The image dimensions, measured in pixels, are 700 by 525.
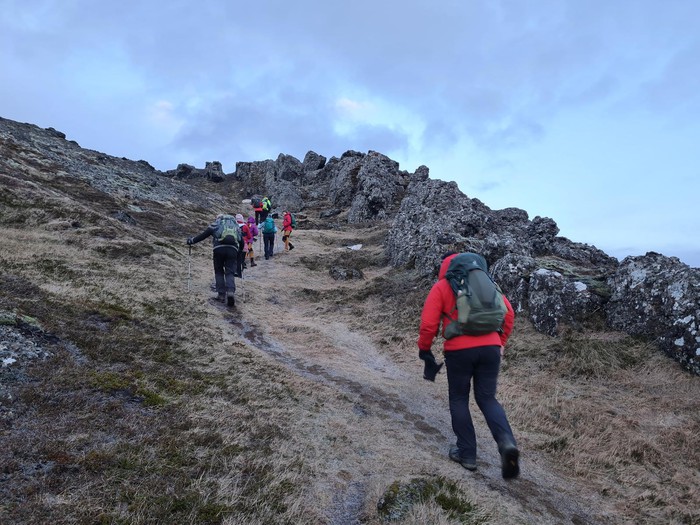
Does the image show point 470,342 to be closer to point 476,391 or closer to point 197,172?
point 476,391

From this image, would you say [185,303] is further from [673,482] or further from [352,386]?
[673,482]

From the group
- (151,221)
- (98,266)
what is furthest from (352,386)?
(151,221)

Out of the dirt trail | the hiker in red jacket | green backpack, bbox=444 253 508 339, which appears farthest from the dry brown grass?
green backpack, bbox=444 253 508 339

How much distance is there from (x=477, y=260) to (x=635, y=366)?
236 inches

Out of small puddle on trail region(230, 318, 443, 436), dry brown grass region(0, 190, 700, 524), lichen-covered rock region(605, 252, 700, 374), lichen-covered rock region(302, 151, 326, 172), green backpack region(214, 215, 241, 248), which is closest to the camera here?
dry brown grass region(0, 190, 700, 524)

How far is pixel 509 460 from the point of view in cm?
564

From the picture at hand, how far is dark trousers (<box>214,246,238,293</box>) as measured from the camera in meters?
14.9

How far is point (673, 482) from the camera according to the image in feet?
19.6

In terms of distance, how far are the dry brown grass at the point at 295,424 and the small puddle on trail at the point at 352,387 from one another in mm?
68

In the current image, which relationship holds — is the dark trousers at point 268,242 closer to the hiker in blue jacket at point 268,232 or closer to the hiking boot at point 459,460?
the hiker in blue jacket at point 268,232

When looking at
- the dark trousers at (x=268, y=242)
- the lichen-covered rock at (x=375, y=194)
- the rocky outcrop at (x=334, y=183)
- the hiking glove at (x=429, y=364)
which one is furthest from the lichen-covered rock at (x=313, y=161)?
the hiking glove at (x=429, y=364)

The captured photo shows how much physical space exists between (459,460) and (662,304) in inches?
283

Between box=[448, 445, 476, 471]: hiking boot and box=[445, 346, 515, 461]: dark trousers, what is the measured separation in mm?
47

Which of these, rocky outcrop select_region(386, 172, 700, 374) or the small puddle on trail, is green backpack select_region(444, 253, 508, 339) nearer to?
the small puddle on trail
